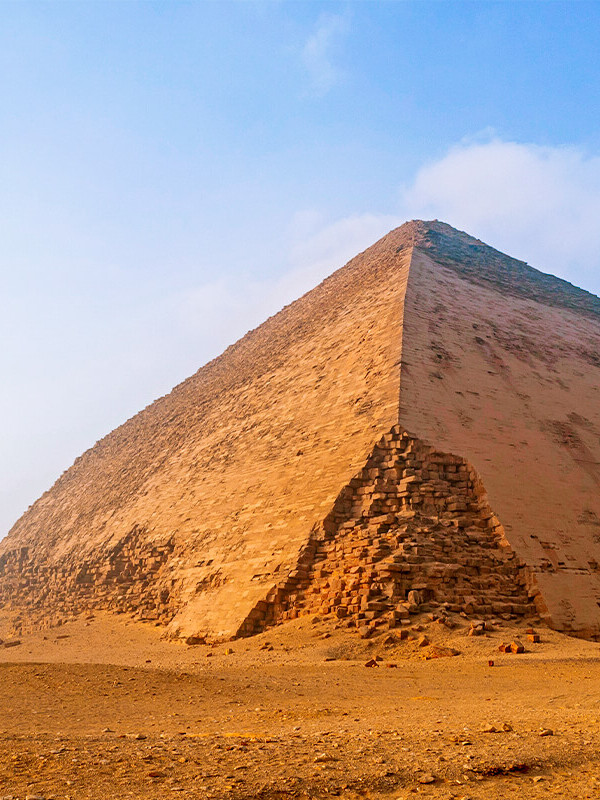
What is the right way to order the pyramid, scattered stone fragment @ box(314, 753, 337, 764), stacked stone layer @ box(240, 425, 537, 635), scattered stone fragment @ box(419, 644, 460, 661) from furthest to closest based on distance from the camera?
1. the pyramid
2. stacked stone layer @ box(240, 425, 537, 635)
3. scattered stone fragment @ box(419, 644, 460, 661)
4. scattered stone fragment @ box(314, 753, 337, 764)

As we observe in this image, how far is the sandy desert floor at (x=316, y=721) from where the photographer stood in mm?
3037

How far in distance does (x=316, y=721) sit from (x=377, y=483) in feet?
19.7

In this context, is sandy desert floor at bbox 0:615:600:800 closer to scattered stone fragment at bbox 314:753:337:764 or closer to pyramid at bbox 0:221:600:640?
scattered stone fragment at bbox 314:753:337:764

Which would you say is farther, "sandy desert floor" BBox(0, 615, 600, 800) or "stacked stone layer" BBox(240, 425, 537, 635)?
"stacked stone layer" BBox(240, 425, 537, 635)

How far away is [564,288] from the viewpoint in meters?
24.2

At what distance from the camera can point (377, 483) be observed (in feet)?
34.7

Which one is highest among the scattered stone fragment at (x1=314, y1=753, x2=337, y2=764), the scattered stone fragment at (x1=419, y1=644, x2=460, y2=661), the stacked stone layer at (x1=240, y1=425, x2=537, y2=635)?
the stacked stone layer at (x1=240, y1=425, x2=537, y2=635)

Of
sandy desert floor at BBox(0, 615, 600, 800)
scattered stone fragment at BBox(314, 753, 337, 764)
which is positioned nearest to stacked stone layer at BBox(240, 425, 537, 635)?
sandy desert floor at BBox(0, 615, 600, 800)

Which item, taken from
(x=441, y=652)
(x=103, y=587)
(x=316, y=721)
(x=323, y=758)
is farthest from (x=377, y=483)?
(x=103, y=587)

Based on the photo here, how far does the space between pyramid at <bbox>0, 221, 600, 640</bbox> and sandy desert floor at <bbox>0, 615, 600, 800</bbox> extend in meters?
0.88

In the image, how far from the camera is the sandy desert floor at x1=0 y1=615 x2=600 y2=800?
3.04 meters

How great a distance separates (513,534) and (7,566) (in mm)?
19157

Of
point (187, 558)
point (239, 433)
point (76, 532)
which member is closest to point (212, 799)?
point (187, 558)

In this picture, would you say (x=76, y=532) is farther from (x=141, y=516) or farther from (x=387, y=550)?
(x=387, y=550)
